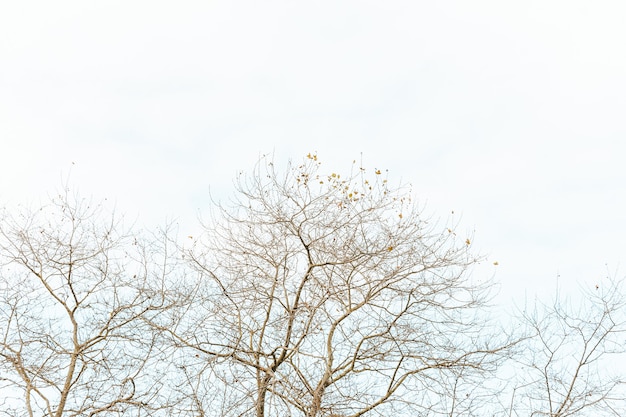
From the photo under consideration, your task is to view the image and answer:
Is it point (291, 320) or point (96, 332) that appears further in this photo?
point (96, 332)

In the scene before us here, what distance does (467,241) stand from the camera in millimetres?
9953

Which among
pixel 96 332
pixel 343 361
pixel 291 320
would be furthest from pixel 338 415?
pixel 96 332

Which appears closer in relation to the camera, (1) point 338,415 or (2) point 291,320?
(1) point 338,415

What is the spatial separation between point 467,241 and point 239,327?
3760 mm

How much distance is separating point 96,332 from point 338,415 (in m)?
4.68

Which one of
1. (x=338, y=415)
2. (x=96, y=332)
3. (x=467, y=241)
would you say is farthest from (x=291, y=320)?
(x=96, y=332)

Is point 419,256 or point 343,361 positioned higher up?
point 419,256

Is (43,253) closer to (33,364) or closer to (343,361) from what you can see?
(33,364)

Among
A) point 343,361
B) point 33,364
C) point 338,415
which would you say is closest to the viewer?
point 338,415

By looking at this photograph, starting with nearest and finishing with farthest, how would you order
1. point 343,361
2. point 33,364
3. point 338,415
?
1. point 338,415
2. point 343,361
3. point 33,364

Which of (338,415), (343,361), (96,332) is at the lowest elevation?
(338,415)

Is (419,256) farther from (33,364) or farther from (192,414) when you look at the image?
(33,364)

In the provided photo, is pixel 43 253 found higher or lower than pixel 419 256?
higher

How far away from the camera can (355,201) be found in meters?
10.0
